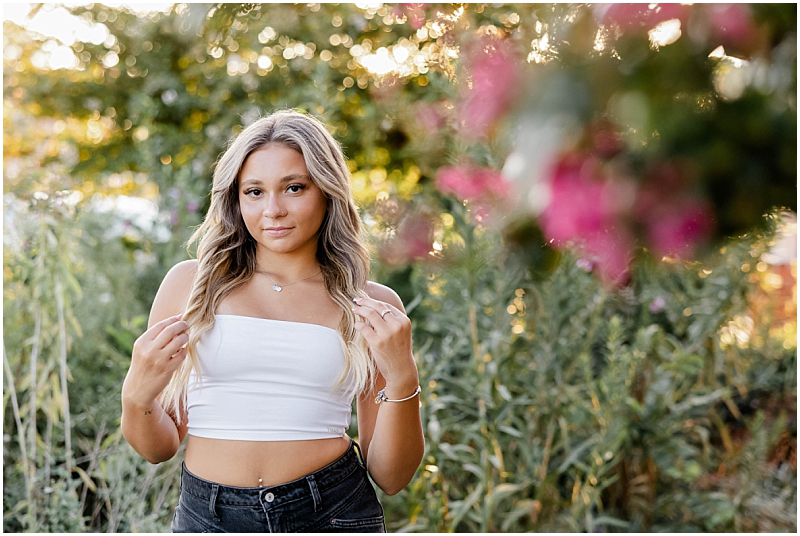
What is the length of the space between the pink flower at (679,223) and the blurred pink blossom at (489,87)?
102 mm

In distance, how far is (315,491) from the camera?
4.61 ft

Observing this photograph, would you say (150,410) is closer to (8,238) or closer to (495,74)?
(495,74)

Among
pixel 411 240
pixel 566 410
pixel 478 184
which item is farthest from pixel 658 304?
pixel 478 184

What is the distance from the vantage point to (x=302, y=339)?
1.49 meters

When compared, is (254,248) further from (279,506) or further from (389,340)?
(279,506)

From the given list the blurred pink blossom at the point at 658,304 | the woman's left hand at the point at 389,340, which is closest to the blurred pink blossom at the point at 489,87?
the woman's left hand at the point at 389,340

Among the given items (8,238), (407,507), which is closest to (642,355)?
(407,507)

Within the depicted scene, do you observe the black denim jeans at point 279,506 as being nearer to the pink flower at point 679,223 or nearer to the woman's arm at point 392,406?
the woman's arm at point 392,406

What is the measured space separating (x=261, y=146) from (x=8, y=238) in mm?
1616

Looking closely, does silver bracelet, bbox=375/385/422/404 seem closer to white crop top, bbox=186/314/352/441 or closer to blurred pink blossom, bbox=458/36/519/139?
white crop top, bbox=186/314/352/441

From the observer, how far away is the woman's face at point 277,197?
1521 millimetres

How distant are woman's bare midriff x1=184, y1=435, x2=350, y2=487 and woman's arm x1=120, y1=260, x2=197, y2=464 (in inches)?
3.7

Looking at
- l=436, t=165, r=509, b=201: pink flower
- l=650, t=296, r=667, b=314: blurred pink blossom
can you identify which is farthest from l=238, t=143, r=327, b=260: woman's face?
l=650, t=296, r=667, b=314: blurred pink blossom

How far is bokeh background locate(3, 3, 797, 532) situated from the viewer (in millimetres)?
354
